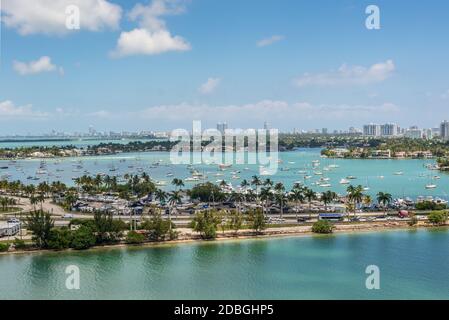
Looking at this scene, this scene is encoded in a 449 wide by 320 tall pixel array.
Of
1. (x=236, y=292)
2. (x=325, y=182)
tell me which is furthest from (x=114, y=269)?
(x=325, y=182)

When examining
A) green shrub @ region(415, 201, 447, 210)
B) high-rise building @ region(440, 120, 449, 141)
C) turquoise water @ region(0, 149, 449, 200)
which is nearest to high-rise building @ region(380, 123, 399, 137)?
high-rise building @ region(440, 120, 449, 141)

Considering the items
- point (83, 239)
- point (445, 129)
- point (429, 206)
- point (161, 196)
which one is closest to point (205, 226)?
point (83, 239)

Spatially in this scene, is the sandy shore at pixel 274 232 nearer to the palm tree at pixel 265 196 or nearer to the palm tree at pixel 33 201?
the palm tree at pixel 265 196

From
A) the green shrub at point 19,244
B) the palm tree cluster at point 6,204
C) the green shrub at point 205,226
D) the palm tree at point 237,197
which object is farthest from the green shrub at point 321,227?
the palm tree cluster at point 6,204

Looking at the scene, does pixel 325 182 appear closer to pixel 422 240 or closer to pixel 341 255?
pixel 422 240

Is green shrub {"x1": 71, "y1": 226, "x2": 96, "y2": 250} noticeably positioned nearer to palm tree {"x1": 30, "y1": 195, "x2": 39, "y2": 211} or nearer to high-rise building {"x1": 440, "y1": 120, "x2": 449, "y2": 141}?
palm tree {"x1": 30, "y1": 195, "x2": 39, "y2": 211}
